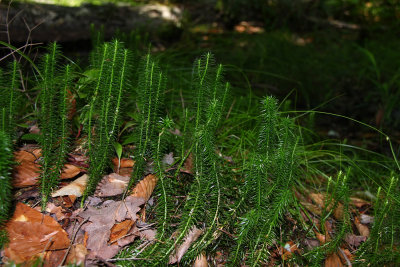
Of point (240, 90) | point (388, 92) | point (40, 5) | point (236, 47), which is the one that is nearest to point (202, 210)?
point (240, 90)

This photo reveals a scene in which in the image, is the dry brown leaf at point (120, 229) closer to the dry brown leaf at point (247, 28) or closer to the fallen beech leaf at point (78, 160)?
the fallen beech leaf at point (78, 160)

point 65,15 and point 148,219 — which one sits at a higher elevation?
point 65,15

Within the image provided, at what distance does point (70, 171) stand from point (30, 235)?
1.52 ft

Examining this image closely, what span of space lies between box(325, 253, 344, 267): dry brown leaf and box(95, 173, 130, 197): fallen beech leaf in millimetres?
1246

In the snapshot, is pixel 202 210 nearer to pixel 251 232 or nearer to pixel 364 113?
pixel 251 232

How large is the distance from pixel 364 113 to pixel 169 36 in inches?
120

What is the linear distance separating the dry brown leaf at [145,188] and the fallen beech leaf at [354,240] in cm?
129

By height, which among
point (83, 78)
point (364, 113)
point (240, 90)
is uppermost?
point (83, 78)

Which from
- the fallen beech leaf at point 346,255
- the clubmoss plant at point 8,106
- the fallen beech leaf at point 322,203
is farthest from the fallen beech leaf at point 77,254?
the fallen beech leaf at point 322,203

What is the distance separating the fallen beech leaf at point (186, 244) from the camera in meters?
1.83

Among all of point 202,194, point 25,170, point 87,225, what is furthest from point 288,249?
point 25,170

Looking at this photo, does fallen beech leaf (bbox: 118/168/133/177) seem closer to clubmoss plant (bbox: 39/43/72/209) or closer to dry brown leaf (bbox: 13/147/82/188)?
dry brown leaf (bbox: 13/147/82/188)

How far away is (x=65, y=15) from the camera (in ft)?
15.0

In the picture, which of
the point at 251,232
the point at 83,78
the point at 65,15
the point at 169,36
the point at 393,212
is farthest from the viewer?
the point at 169,36
